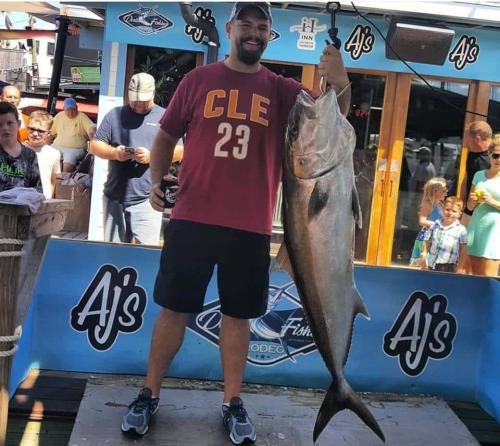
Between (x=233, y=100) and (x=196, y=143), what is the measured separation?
0.24 m

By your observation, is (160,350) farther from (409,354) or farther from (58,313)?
(409,354)

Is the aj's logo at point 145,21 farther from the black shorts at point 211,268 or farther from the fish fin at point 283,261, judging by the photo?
the fish fin at point 283,261

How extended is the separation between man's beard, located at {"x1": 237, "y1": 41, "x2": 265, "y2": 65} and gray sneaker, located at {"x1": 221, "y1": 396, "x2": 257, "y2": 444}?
57.0 inches

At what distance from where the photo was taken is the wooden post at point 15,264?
2.17 m

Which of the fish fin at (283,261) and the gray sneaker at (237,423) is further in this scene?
the gray sneaker at (237,423)

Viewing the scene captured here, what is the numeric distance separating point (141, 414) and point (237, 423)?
413 millimetres

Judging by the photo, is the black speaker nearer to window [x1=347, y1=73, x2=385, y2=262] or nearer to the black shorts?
window [x1=347, y1=73, x2=385, y2=262]

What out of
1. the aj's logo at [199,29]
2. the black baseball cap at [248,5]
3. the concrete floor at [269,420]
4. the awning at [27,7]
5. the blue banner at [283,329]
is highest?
the aj's logo at [199,29]

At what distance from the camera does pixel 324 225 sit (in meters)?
2.24

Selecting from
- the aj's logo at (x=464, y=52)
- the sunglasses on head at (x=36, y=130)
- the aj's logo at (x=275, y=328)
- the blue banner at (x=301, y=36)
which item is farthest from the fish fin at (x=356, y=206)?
the aj's logo at (x=464, y=52)

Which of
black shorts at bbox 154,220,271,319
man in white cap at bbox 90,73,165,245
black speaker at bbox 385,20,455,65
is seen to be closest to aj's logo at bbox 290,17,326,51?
black speaker at bbox 385,20,455,65

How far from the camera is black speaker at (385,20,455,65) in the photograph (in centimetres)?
656

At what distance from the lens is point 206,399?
3.18 m

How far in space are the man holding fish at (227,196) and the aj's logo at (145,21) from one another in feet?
15.6
